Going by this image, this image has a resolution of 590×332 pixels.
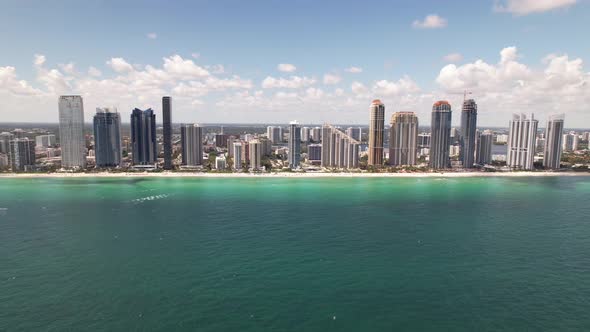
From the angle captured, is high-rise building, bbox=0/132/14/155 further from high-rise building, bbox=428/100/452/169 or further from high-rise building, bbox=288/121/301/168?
high-rise building, bbox=428/100/452/169

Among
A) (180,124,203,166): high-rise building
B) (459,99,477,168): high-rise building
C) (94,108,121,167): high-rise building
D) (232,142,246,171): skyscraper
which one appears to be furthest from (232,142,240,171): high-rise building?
(459,99,477,168): high-rise building

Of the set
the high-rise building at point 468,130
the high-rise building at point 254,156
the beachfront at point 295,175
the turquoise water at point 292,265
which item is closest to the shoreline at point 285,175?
the beachfront at point 295,175

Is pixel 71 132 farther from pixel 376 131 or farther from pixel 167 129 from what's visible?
pixel 376 131

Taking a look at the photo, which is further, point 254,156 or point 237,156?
point 237,156

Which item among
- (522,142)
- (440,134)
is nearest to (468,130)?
(440,134)

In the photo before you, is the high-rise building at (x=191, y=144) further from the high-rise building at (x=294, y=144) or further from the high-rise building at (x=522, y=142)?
the high-rise building at (x=522, y=142)

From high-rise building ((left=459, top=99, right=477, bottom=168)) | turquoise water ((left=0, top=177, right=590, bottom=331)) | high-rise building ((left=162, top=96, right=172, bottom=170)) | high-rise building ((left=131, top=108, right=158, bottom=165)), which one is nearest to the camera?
turquoise water ((left=0, top=177, right=590, bottom=331))

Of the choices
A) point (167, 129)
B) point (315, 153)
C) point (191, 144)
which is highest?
point (167, 129)

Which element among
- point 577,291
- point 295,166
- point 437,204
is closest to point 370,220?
point 437,204
